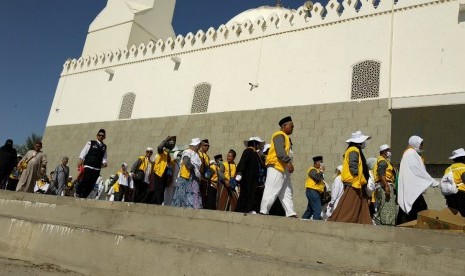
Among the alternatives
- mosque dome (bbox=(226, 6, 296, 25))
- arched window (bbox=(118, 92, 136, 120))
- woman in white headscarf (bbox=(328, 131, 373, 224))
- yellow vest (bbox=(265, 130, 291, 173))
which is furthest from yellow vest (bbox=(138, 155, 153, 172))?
mosque dome (bbox=(226, 6, 296, 25))

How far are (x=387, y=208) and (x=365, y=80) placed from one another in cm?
568

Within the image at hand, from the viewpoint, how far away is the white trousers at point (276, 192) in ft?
17.5

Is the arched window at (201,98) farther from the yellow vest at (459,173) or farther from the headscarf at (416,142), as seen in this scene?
the yellow vest at (459,173)

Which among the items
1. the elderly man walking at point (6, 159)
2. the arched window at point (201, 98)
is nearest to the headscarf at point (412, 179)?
the elderly man walking at point (6, 159)

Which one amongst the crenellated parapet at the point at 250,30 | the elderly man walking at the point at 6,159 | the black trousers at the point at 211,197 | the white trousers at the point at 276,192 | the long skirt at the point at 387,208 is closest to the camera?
the white trousers at the point at 276,192

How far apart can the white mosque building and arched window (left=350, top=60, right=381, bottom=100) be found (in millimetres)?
27

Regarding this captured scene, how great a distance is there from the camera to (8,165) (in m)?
9.34

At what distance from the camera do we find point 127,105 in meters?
15.9

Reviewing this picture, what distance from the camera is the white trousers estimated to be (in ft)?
17.5

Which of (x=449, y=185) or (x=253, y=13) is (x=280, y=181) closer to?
(x=449, y=185)

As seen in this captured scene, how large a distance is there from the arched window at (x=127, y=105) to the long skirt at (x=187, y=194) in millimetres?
9438

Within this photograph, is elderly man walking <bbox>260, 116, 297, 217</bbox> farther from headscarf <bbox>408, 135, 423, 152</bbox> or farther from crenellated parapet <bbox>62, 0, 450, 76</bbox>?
crenellated parapet <bbox>62, 0, 450, 76</bbox>

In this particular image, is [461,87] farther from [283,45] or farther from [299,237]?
[299,237]

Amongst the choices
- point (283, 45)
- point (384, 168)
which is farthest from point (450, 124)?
point (283, 45)
